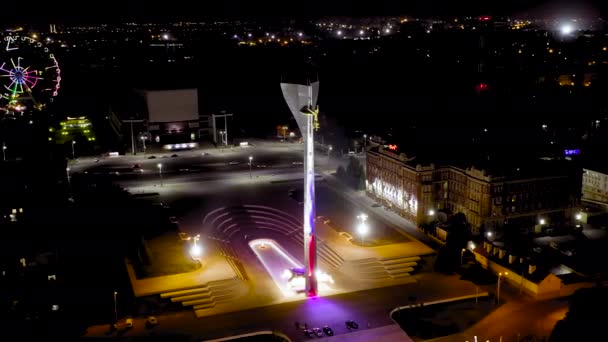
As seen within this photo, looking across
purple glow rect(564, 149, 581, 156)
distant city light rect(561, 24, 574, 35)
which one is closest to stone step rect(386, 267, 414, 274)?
purple glow rect(564, 149, 581, 156)

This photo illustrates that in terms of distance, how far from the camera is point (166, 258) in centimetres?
2903

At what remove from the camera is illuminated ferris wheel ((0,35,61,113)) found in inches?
1654

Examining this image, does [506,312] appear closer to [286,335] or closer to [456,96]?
[286,335]

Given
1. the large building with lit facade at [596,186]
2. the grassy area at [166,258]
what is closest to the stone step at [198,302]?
the grassy area at [166,258]

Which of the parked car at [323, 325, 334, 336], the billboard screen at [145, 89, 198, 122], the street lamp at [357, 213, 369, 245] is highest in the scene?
the billboard screen at [145, 89, 198, 122]

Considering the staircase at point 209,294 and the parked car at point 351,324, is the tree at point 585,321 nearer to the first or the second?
the parked car at point 351,324

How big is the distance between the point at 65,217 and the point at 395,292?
17.6m

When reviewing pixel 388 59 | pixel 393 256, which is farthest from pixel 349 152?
pixel 388 59

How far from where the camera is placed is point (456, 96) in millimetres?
91188

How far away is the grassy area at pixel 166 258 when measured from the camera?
90.7 feet

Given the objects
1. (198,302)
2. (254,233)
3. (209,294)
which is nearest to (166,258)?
(209,294)

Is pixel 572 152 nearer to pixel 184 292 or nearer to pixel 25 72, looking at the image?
pixel 184 292

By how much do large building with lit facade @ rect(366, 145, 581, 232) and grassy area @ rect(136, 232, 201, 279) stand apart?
13242mm

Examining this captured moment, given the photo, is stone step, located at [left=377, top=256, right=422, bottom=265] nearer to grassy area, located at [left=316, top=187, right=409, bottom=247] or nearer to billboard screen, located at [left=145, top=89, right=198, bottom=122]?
grassy area, located at [left=316, top=187, right=409, bottom=247]
